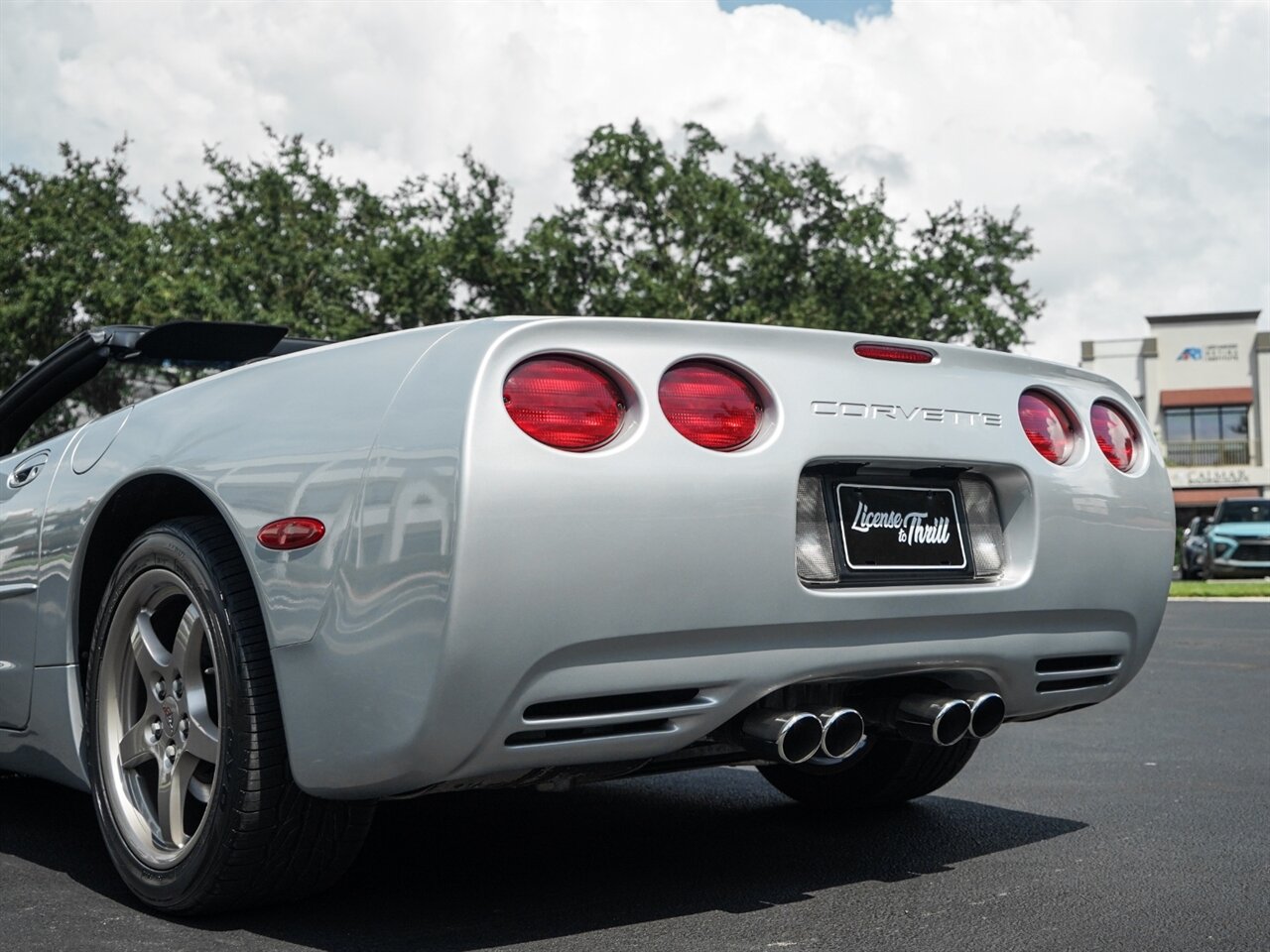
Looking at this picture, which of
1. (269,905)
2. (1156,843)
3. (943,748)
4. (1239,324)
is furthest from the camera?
(1239,324)

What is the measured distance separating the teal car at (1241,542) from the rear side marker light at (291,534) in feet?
83.2

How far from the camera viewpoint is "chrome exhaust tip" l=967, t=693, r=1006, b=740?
3.18 meters

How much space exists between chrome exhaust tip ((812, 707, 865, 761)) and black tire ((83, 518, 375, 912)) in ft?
3.01

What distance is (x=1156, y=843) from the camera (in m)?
3.75

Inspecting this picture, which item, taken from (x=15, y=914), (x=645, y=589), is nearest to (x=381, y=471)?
(x=645, y=589)

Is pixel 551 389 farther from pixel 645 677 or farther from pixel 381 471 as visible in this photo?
pixel 645 677

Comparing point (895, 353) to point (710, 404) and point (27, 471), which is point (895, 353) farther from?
point (27, 471)

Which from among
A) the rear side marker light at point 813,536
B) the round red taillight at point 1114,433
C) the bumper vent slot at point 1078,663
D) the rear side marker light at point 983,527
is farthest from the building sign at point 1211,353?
the rear side marker light at point 813,536

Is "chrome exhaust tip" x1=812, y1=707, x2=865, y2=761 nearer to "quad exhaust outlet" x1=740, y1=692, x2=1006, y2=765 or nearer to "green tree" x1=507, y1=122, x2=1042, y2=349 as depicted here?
"quad exhaust outlet" x1=740, y1=692, x2=1006, y2=765

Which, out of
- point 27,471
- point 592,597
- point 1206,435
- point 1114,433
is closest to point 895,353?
point 1114,433

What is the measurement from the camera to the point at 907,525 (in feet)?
10.3

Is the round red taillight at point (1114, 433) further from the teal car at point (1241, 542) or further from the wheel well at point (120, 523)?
the teal car at point (1241, 542)

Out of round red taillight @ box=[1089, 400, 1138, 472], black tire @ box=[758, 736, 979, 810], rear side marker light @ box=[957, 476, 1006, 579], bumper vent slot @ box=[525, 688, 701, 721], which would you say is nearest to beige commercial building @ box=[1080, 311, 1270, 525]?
black tire @ box=[758, 736, 979, 810]

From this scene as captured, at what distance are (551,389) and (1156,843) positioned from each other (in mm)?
2088
